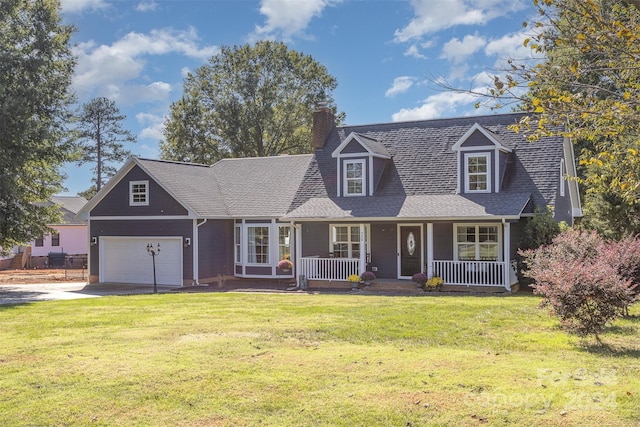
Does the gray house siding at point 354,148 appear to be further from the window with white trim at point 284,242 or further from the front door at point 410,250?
the window with white trim at point 284,242

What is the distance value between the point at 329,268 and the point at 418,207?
13.6ft

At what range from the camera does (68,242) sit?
160 ft

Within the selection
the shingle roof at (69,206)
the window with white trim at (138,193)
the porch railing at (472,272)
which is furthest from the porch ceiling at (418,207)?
the shingle roof at (69,206)

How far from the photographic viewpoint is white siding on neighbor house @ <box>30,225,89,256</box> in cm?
4706

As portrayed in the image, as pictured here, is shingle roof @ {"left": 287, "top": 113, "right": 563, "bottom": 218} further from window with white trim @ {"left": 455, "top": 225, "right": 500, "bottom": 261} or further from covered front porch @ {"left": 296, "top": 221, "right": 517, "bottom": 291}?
window with white trim @ {"left": 455, "top": 225, "right": 500, "bottom": 261}

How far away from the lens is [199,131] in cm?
5016

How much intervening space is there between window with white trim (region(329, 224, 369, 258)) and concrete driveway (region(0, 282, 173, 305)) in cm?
689

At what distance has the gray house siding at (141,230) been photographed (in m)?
24.6

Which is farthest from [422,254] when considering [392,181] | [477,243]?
[392,181]

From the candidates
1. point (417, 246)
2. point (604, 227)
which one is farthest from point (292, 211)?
point (604, 227)

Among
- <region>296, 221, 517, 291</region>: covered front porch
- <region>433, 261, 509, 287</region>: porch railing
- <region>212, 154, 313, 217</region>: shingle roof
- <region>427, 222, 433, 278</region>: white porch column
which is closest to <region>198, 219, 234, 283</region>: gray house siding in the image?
<region>212, 154, 313, 217</region>: shingle roof

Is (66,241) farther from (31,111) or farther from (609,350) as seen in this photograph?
(609,350)

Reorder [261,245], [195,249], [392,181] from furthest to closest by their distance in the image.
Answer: [261,245]
[392,181]
[195,249]

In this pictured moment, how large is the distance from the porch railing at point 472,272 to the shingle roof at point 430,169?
185cm
